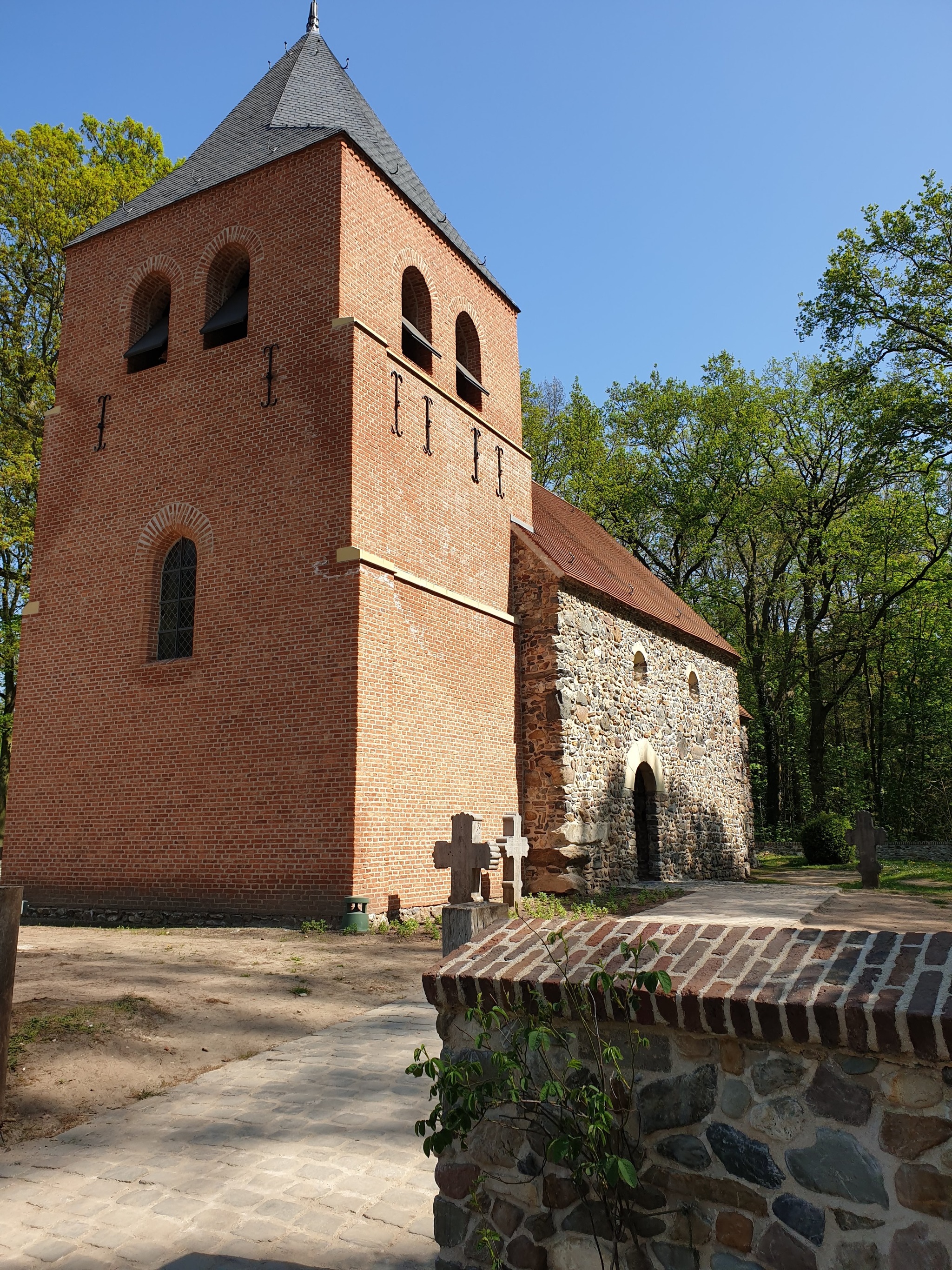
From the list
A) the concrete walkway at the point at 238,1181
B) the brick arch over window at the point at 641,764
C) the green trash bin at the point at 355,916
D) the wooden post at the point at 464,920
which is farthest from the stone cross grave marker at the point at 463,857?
the brick arch over window at the point at 641,764

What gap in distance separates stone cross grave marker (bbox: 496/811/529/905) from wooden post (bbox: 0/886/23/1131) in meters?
7.26

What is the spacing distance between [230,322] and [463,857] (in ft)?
28.4

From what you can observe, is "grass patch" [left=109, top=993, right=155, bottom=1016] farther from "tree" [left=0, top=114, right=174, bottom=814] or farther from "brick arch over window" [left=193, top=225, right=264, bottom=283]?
"tree" [left=0, top=114, right=174, bottom=814]

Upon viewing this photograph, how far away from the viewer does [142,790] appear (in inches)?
457

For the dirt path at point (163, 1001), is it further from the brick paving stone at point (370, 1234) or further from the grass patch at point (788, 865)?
the grass patch at point (788, 865)

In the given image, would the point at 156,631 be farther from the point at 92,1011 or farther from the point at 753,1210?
the point at 753,1210

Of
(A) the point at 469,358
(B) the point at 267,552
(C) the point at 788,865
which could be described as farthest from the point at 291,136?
(C) the point at 788,865

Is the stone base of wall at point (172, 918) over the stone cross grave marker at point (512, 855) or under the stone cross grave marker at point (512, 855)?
under

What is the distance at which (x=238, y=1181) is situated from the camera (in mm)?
3531

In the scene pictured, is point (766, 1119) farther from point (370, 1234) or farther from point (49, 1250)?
point (49, 1250)

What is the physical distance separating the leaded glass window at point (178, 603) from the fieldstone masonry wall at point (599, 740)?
5349 mm

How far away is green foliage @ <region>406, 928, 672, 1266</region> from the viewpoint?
7.58ft

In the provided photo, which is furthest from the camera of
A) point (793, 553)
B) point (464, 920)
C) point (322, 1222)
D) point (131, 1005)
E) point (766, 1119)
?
point (793, 553)

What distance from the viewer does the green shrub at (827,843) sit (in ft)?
76.7
